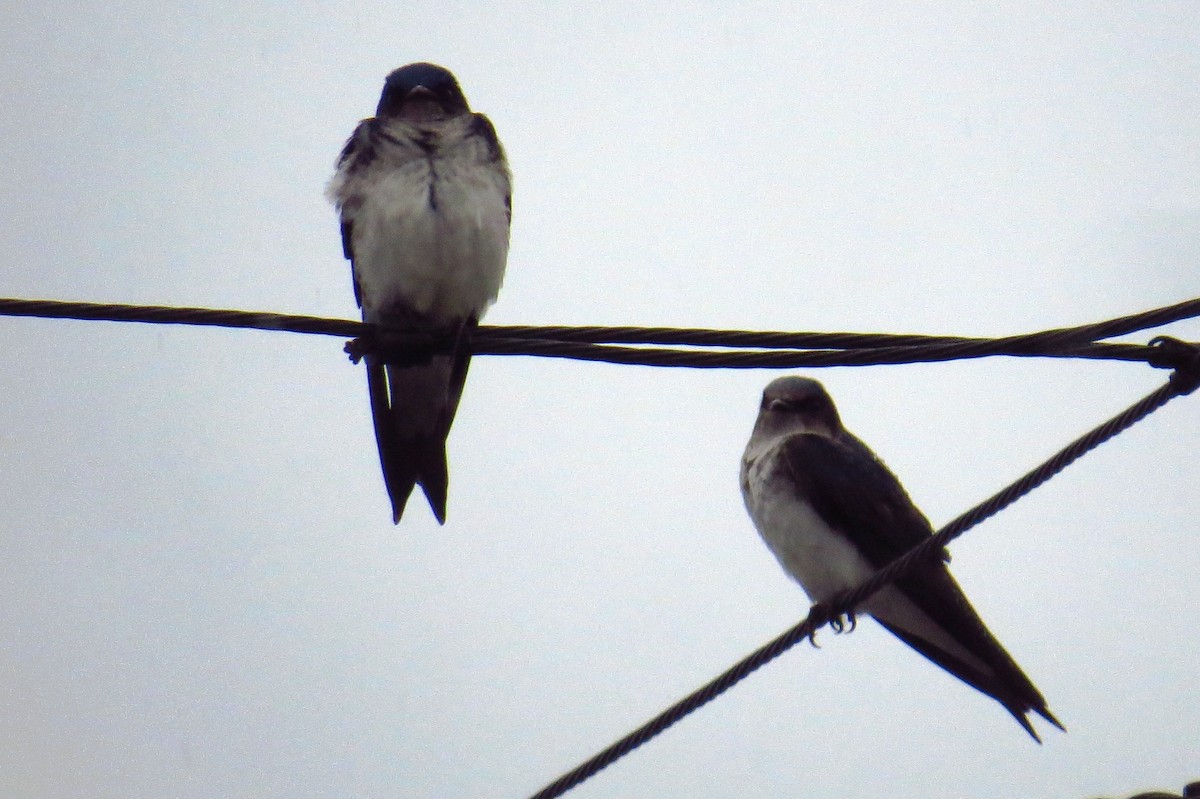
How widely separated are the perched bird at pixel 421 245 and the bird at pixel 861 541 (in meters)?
Answer: 1.22

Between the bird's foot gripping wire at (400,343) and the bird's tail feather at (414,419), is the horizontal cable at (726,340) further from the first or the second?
the bird's tail feather at (414,419)

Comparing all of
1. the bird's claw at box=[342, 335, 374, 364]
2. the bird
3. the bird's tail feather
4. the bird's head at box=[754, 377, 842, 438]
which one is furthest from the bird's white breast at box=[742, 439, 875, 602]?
the bird's claw at box=[342, 335, 374, 364]

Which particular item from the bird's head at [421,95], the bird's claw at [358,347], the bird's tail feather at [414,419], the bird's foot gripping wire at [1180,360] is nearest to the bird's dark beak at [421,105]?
the bird's head at [421,95]

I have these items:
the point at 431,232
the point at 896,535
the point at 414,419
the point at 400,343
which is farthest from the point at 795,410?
the point at 400,343

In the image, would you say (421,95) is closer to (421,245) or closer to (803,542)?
(421,245)

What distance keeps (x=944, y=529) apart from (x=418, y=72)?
3271 millimetres

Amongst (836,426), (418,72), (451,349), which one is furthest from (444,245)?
(836,426)

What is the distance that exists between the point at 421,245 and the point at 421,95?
2.93ft

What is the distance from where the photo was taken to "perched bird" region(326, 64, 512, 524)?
189 inches

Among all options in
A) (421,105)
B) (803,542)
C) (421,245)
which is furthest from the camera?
(421,105)

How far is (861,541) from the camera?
16.5 ft

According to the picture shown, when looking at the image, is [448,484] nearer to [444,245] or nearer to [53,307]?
[444,245]

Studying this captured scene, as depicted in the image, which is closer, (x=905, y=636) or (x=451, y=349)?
(x=451, y=349)

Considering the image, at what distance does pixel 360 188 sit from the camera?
4965mm
